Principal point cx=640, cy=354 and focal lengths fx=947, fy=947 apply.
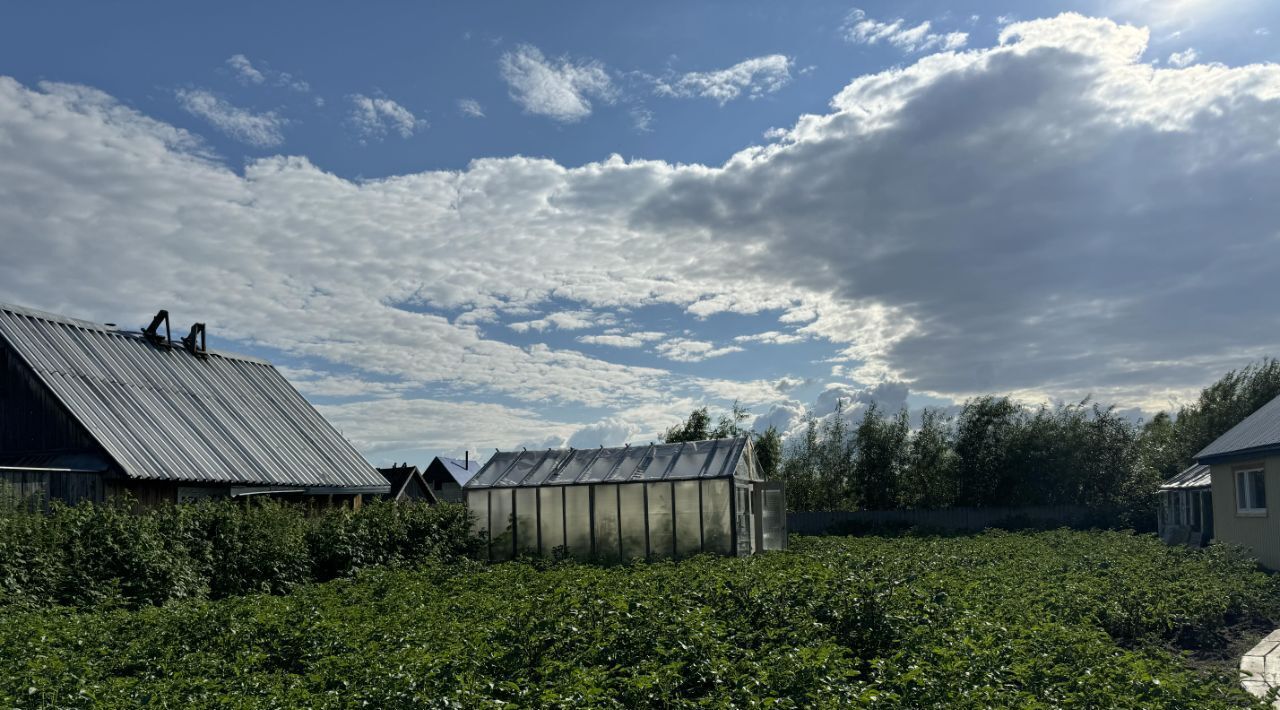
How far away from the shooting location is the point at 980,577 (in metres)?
13.8

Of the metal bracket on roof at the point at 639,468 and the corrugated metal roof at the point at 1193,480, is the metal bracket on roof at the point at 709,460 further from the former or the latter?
the corrugated metal roof at the point at 1193,480

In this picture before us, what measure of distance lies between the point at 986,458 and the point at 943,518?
5.50m

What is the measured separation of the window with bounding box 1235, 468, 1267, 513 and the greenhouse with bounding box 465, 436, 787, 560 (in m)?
12.0

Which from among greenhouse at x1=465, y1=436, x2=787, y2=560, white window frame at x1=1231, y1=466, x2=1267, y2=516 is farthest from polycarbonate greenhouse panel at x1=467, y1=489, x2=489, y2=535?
white window frame at x1=1231, y1=466, x2=1267, y2=516

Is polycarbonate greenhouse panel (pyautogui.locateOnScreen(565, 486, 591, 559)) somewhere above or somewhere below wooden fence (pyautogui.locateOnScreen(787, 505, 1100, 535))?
above

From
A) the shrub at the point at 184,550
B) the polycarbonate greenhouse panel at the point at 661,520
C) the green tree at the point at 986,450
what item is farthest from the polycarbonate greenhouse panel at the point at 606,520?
the green tree at the point at 986,450

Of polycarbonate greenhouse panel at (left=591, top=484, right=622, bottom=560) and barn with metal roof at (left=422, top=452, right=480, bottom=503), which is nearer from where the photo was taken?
polycarbonate greenhouse panel at (left=591, top=484, right=622, bottom=560)

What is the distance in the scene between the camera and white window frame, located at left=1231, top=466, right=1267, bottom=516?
21.6m

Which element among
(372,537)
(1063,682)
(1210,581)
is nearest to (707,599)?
(1063,682)

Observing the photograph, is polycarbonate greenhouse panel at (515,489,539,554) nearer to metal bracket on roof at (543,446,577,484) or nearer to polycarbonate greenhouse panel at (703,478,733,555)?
metal bracket on roof at (543,446,577,484)

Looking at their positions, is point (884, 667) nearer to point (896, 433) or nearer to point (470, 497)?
point (470, 497)

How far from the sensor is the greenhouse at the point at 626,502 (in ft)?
84.4

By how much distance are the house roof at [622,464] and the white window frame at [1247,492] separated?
39.7 ft

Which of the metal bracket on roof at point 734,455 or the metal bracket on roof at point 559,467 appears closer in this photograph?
the metal bracket on roof at point 734,455
